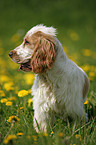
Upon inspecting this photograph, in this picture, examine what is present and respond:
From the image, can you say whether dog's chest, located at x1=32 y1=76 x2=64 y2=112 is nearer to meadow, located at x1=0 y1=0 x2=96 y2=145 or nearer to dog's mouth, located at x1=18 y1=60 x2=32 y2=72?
dog's mouth, located at x1=18 y1=60 x2=32 y2=72

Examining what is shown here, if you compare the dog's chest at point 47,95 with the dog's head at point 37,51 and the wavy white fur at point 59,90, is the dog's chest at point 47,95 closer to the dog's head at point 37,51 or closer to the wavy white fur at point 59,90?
the wavy white fur at point 59,90

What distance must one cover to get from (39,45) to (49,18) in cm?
1086

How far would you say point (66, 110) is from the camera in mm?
2982

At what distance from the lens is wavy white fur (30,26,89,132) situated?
9.45 feet

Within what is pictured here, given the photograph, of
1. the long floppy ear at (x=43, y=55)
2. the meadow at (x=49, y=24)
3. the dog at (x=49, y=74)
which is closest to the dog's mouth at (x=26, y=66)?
the dog at (x=49, y=74)

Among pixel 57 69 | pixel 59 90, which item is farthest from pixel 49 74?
pixel 59 90

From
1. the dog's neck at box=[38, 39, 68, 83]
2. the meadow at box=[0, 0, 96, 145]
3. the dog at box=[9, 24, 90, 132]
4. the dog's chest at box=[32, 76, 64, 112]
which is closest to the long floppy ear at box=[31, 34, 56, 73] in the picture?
the dog at box=[9, 24, 90, 132]

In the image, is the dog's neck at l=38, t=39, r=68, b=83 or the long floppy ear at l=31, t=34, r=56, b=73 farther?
the dog's neck at l=38, t=39, r=68, b=83

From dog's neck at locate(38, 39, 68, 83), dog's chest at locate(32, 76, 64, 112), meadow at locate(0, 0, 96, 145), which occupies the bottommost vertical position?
dog's chest at locate(32, 76, 64, 112)

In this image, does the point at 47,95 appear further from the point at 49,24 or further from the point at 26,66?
the point at 49,24

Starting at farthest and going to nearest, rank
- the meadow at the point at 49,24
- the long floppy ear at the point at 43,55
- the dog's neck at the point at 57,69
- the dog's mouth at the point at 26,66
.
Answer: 1. the meadow at the point at 49,24
2. the dog's mouth at the point at 26,66
3. the dog's neck at the point at 57,69
4. the long floppy ear at the point at 43,55

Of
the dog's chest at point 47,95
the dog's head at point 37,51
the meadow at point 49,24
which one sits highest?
the meadow at point 49,24

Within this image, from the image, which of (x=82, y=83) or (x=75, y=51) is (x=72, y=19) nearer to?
(x=75, y=51)

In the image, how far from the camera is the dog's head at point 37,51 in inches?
108
